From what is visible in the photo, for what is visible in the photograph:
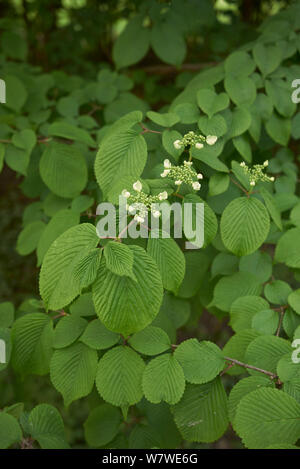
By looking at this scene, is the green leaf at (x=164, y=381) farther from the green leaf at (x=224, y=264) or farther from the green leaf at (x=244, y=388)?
the green leaf at (x=224, y=264)

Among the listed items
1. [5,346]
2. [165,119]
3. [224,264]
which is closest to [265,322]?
[224,264]

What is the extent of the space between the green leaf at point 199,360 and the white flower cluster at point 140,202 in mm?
421

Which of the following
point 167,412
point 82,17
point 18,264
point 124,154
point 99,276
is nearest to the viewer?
point 99,276

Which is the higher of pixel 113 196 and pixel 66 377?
pixel 113 196

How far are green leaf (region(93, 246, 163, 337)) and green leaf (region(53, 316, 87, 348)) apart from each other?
304 mm

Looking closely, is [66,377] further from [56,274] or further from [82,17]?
[82,17]

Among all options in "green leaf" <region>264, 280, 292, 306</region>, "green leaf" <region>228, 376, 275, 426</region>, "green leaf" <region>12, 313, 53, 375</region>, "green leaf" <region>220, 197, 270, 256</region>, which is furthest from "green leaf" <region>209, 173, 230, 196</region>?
"green leaf" <region>12, 313, 53, 375</region>

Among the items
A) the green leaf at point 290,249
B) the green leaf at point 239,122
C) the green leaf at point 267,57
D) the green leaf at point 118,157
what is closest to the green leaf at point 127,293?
the green leaf at point 118,157

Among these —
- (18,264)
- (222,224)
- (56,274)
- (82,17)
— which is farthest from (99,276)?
(18,264)

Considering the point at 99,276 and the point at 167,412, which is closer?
the point at 99,276

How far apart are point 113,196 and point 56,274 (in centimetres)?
27

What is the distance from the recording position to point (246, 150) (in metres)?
1.41

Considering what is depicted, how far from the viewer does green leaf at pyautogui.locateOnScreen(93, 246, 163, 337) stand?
922 millimetres

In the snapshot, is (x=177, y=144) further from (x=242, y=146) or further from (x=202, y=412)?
(x=202, y=412)
